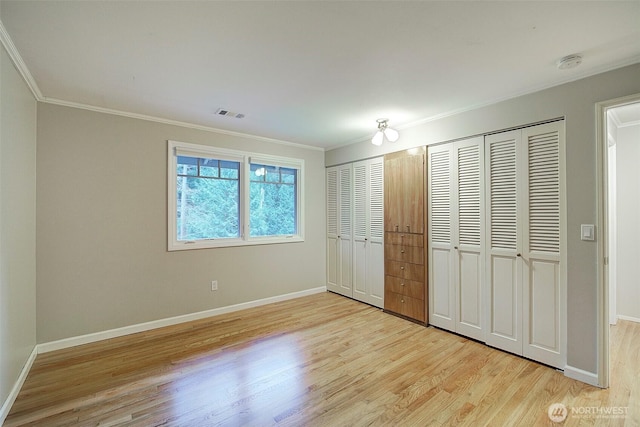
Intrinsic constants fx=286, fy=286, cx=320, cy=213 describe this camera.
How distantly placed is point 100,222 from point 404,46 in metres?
3.36

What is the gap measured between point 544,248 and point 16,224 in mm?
4315

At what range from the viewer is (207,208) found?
12.6 ft

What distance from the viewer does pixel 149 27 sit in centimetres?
172

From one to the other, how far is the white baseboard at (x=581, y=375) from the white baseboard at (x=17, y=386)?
4105mm

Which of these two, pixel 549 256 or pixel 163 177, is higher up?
pixel 163 177

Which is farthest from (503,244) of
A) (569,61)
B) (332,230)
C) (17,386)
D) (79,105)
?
(79,105)

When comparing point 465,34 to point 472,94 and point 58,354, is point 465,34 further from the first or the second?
point 58,354

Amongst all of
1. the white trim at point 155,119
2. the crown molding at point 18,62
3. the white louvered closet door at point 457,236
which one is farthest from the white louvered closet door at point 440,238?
the crown molding at point 18,62

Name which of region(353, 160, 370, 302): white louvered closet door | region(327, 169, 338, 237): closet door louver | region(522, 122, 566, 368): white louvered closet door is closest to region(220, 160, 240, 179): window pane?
region(327, 169, 338, 237): closet door louver

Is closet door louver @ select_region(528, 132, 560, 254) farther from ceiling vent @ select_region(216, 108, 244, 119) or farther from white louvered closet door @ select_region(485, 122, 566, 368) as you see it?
ceiling vent @ select_region(216, 108, 244, 119)

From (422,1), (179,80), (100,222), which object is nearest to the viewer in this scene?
(422,1)

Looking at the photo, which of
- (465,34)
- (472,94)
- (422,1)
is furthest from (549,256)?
(422,1)

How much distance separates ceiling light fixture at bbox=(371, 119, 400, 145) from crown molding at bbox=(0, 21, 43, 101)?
309 cm

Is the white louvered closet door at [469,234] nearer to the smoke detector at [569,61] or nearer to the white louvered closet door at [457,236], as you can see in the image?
the white louvered closet door at [457,236]
